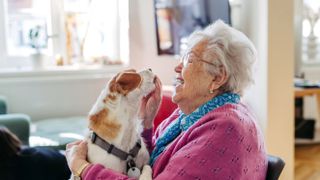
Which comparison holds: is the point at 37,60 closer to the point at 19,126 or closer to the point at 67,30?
the point at 67,30

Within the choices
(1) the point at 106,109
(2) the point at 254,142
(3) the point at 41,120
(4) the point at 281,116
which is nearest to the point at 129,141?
(1) the point at 106,109

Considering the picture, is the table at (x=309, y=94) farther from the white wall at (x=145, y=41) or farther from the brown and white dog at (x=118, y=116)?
the brown and white dog at (x=118, y=116)

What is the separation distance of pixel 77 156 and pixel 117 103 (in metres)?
0.22

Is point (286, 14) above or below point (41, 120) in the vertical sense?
above

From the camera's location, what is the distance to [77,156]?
1.36 metres

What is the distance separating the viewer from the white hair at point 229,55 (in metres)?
1.32

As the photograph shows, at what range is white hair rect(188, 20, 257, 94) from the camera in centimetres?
132

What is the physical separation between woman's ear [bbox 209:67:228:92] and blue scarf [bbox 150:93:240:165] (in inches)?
1.3

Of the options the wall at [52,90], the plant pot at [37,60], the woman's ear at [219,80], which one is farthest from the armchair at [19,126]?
the woman's ear at [219,80]

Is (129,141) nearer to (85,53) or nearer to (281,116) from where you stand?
(281,116)

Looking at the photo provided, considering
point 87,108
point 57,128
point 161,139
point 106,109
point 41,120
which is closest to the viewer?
point 106,109

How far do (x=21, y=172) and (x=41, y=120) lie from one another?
6.33 feet

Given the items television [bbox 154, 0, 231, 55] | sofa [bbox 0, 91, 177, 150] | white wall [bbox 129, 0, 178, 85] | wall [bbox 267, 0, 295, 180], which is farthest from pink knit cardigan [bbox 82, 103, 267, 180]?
white wall [bbox 129, 0, 178, 85]

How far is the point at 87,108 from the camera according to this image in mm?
3922
